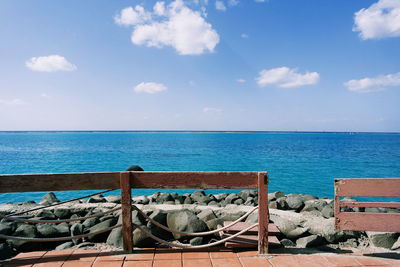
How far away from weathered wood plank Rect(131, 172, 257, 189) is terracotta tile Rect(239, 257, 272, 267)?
3.34 ft

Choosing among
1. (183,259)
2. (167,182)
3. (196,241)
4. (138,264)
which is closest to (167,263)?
(183,259)

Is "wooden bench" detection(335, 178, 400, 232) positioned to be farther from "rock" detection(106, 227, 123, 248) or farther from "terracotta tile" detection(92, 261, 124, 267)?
"rock" detection(106, 227, 123, 248)

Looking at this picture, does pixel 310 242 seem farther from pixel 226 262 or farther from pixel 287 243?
pixel 226 262

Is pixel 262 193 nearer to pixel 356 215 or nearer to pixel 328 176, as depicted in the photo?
pixel 356 215

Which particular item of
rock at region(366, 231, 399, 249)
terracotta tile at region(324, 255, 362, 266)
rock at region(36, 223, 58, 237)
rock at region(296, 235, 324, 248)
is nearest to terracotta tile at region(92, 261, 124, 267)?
terracotta tile at region(324, 255, 362, 266)

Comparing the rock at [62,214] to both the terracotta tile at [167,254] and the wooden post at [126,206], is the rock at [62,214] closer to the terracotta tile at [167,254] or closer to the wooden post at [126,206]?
the wooden post at [126,206]

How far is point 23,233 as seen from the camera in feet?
18.8

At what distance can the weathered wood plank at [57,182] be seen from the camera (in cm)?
374

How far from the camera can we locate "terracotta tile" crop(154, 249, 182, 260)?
381 centimetres

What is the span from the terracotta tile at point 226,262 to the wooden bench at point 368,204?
1.66 metres

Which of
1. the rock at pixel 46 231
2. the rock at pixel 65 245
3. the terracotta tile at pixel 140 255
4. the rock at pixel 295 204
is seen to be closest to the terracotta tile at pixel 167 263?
the terracotta tile at pixel 140 255

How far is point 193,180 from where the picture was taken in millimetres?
3961

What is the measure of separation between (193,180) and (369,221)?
2.72 metres

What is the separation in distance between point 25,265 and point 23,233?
2.65 m
